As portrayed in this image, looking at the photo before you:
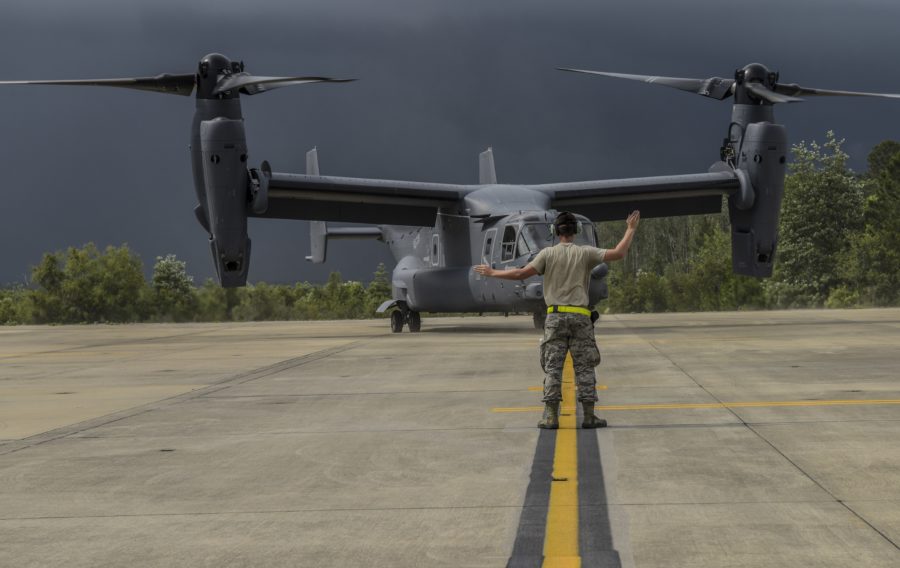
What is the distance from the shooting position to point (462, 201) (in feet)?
96.9

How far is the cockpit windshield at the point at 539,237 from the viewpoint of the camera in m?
25.3

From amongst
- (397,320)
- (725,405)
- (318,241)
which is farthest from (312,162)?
(725,405)

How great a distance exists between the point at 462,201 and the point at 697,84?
7.28 meters

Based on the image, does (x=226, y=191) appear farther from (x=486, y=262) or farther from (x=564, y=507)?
(x=564, y=507)

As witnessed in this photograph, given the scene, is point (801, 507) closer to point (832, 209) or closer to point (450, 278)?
point (450, 278)

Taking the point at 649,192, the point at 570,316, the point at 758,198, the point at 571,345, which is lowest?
the point at 571,345

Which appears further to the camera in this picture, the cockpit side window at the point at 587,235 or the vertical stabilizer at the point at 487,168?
the vertical stabilizer at the point at 487,168

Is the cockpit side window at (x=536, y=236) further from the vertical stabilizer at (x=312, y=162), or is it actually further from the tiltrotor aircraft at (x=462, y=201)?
the vertical stabilizer at (x=312, y=162)

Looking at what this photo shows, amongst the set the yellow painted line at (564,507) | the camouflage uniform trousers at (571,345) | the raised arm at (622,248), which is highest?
the raised arm at (622,248)

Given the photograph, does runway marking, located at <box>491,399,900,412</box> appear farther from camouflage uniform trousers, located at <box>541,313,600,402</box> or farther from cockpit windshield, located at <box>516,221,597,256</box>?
cockpit windshield, located at <box>516,221,597,256</box>

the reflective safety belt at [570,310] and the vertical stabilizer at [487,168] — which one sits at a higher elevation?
the vertical stabilizer at [487,168]

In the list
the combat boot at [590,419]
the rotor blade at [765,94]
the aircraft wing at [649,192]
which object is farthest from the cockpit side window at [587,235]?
the combat boot at [590,419]

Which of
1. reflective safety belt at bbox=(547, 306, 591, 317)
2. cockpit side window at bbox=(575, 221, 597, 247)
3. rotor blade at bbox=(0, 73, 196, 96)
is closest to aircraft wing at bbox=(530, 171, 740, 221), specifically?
cockpit side window at bbox=(575, 221, 597, 247)

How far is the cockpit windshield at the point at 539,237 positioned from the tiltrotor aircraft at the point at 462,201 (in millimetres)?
28
